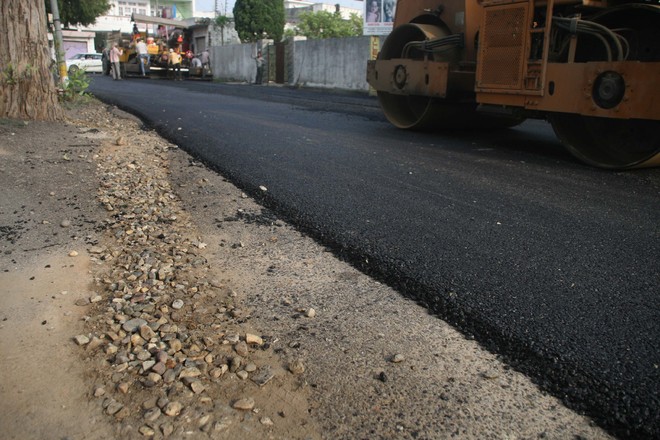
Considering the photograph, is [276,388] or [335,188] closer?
[276,388]

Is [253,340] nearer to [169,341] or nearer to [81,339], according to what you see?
[169,341]

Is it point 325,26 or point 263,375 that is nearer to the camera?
point 263,375

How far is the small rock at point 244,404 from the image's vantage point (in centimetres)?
205

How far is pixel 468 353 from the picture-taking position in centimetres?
245

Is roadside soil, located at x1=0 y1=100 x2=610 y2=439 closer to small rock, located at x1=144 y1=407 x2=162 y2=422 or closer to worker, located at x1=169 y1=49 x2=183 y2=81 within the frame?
small rock, located at x1=144 y1=407 x2=162 y2=422

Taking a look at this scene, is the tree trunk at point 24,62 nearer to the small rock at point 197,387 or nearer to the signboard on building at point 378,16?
the small rock at point 197,387

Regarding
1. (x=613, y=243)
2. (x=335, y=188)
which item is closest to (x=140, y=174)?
(x=335, y=188)

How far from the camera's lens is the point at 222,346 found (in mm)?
2473

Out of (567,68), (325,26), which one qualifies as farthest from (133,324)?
(325,26)

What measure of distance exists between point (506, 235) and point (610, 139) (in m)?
3.23

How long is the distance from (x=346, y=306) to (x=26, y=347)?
147cm

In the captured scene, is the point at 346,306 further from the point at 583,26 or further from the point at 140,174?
the point at 583,26

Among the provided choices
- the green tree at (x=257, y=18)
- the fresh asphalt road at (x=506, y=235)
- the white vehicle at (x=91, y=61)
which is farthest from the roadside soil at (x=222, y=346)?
the white vehicle at (x=91, y=61)

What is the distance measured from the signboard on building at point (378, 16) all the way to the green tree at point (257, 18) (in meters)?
11.7
